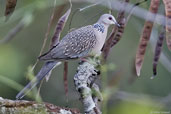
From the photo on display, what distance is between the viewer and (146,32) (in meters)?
3.54

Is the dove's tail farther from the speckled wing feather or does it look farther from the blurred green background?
the blurred green background

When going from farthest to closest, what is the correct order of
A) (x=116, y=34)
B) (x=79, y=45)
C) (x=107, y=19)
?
(x=107, y=19)
(x=79, y=45)
(x=116, y=34)

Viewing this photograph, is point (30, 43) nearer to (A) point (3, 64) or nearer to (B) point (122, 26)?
(A) point (3, 64)

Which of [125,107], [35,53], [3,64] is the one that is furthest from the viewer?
[35,53]

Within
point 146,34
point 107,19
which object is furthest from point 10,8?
point 107,19

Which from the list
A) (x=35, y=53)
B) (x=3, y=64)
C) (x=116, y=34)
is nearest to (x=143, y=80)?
(x=35, y=53)

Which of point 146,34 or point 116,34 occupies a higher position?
point 116,34

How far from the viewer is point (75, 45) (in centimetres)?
504

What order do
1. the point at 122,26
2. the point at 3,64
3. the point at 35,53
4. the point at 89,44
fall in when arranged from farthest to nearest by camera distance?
1. the point at 35,53
2. the point at 3,64
3. the point at 89,44
4. the point at 122,26

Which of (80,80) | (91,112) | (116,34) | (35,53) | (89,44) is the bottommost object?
(91,112)

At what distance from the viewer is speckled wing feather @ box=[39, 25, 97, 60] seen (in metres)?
4.75

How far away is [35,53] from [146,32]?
544 cm

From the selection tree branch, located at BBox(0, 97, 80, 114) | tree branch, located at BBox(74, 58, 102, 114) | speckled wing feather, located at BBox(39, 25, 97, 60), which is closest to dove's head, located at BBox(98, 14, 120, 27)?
speckled wing feather, located at BBox(39, 25, 97, 60)

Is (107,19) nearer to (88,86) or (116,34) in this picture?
(116,34)
